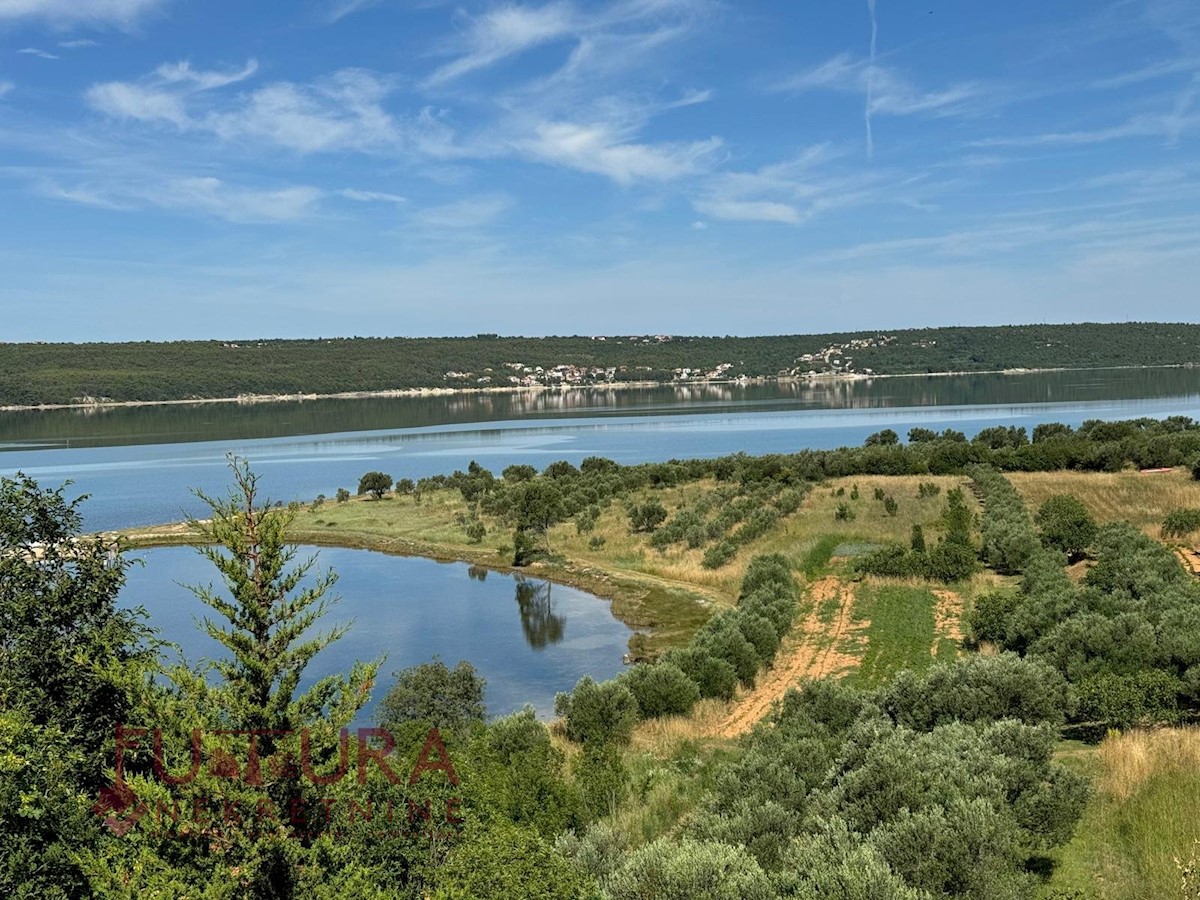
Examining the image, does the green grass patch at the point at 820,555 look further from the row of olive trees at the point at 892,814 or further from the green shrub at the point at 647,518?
the row of olive trees at the point at 892,814

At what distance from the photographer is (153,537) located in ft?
193

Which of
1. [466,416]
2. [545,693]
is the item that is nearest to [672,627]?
[545,693]

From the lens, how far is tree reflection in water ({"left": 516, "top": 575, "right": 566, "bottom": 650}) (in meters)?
35.8

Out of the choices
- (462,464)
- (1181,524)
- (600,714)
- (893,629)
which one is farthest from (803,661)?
(462,464)

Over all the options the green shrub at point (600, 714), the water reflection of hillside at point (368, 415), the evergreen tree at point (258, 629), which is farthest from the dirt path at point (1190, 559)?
the water reflection of hillside at point (368, 415)

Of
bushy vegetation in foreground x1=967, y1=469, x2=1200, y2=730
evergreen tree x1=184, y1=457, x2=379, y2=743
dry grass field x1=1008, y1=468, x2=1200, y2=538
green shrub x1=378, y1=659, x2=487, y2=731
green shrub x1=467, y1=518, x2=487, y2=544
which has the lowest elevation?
green shrub x1=467, y1=518, x2=487, y2=544

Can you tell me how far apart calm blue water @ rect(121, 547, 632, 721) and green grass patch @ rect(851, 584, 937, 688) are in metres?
9.14

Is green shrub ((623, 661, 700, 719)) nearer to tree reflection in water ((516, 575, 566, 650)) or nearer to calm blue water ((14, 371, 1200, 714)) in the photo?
calm blue water ((14, 371, 1200, 714))

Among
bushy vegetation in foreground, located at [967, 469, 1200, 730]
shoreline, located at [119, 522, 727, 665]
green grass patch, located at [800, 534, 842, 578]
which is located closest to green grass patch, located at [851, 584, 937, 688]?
bushy vegetation in foreground, located at [967, 469, 1200, 730]

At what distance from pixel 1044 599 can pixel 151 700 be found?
22159mm

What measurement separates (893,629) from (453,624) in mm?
18256

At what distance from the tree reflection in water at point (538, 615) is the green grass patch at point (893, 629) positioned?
1227cm

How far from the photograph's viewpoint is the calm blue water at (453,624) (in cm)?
3136

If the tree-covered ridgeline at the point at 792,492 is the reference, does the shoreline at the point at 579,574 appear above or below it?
below
